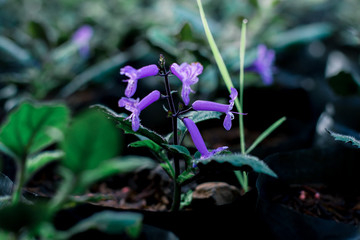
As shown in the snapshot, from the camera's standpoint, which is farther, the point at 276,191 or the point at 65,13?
the point at 65,13

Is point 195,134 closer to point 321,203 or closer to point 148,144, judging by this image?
point 148,144

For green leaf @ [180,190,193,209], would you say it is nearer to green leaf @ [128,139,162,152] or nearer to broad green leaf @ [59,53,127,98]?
green leaf @ [128,139,162,152]

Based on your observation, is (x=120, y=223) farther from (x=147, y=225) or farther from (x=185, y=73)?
(x=185, y=73)

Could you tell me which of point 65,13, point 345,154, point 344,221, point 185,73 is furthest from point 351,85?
point 65,13

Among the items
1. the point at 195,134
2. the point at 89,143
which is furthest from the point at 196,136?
the point at 89,143

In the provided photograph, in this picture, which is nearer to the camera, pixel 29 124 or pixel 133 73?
pixel 29 124

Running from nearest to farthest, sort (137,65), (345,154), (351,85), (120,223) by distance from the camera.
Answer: (120,223)
(345,154)
(351,85)
(137,65)
